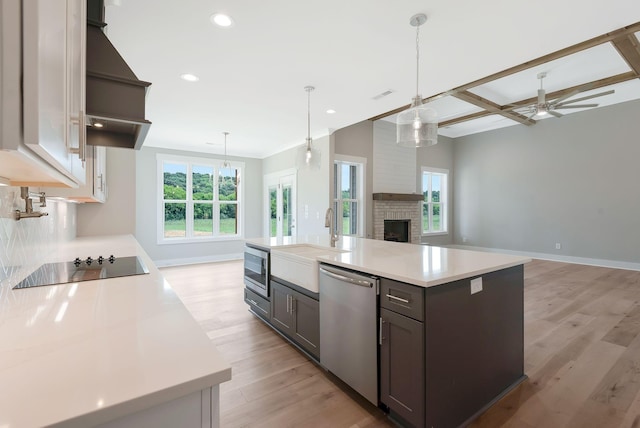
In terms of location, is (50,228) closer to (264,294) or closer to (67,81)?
(264,294)

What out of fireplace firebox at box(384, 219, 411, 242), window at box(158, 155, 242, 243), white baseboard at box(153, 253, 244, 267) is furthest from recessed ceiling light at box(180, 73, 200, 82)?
fireplace firebox at box(384, 219, 411, 242)

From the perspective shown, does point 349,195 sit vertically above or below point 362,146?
below

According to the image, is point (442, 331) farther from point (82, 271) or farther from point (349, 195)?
point (349, 195)

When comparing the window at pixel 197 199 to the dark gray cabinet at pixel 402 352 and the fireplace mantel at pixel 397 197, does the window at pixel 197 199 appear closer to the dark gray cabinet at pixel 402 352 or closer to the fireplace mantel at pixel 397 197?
the fireplace mantel at pixel 397 197

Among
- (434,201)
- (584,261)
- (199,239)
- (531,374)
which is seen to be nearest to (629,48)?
(531,374)

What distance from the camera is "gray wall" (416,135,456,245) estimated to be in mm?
7704

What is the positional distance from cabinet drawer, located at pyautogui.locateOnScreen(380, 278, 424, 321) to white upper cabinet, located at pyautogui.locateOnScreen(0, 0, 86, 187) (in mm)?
1483

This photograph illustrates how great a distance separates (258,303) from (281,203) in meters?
3.93

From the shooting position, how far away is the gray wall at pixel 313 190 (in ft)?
18.0

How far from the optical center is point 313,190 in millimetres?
5805

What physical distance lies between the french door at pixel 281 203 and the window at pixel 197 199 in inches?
31.1

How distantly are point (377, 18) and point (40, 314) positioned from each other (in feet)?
8.95

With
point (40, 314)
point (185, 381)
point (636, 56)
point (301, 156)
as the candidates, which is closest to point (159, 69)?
point (301, 156)

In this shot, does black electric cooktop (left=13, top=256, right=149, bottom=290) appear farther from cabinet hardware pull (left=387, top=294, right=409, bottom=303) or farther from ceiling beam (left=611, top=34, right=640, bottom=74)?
ceiling beam (left=611, top=34, right=640, bottom=74)
